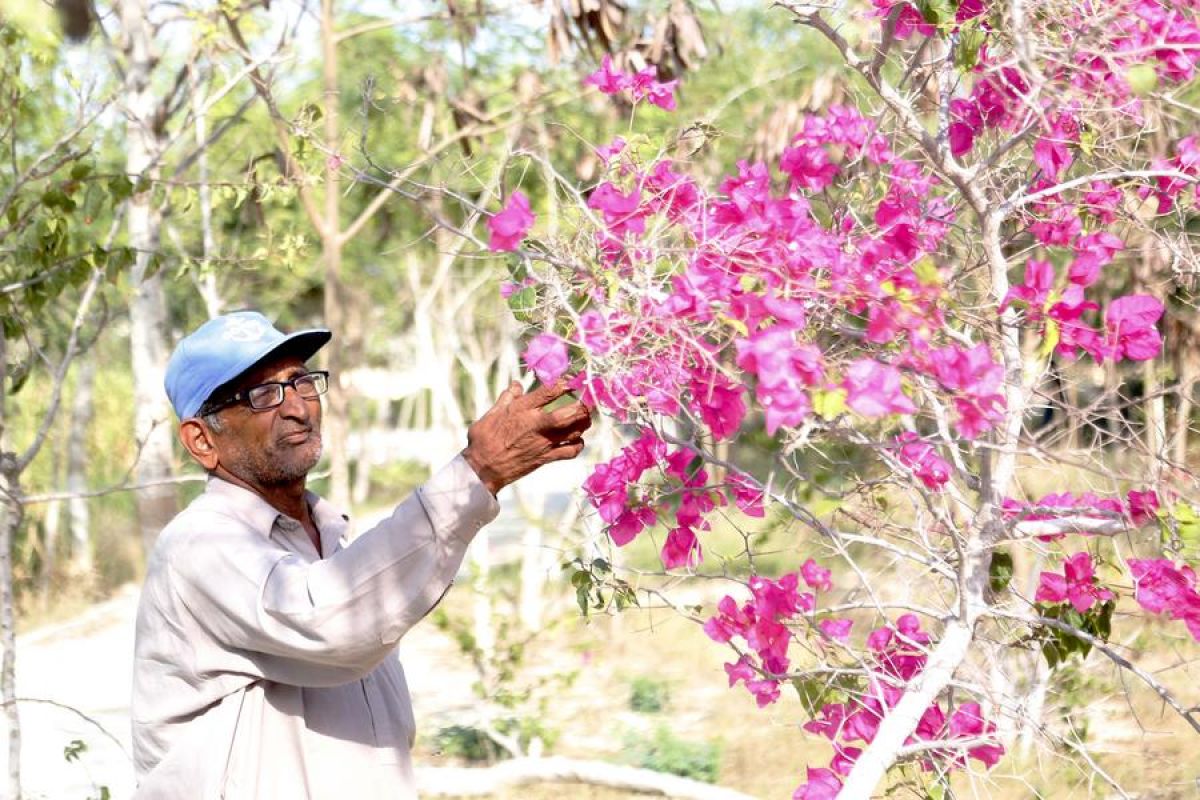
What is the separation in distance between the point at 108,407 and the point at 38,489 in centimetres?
296

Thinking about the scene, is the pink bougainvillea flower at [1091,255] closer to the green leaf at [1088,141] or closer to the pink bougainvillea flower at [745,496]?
the green leaf at [1088,141]

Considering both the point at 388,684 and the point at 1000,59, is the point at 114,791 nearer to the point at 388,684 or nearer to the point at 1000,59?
the point at 388,684

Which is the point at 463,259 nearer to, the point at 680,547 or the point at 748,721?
the point at 748,721

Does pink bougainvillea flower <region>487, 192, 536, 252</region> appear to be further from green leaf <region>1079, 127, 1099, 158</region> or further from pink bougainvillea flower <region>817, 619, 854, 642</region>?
pink bougainvillea flower <region>817, 619, 854, 642</region>

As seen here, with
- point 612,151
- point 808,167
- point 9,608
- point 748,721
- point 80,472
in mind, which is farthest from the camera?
point 80,472

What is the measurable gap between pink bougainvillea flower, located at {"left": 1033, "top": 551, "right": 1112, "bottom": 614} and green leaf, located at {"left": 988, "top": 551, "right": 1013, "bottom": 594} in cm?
6

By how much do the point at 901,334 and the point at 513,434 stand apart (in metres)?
0.56

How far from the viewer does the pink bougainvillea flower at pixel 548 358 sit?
209 centimetres

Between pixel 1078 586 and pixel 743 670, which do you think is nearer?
pixel 1078 586

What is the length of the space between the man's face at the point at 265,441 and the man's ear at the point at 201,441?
11mm

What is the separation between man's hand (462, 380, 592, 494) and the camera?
6.92 ft

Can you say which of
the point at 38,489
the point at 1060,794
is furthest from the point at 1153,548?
the point at 38,489

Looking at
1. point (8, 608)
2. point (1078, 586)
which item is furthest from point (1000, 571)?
point (8, 608)

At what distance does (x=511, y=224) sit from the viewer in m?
2.14
